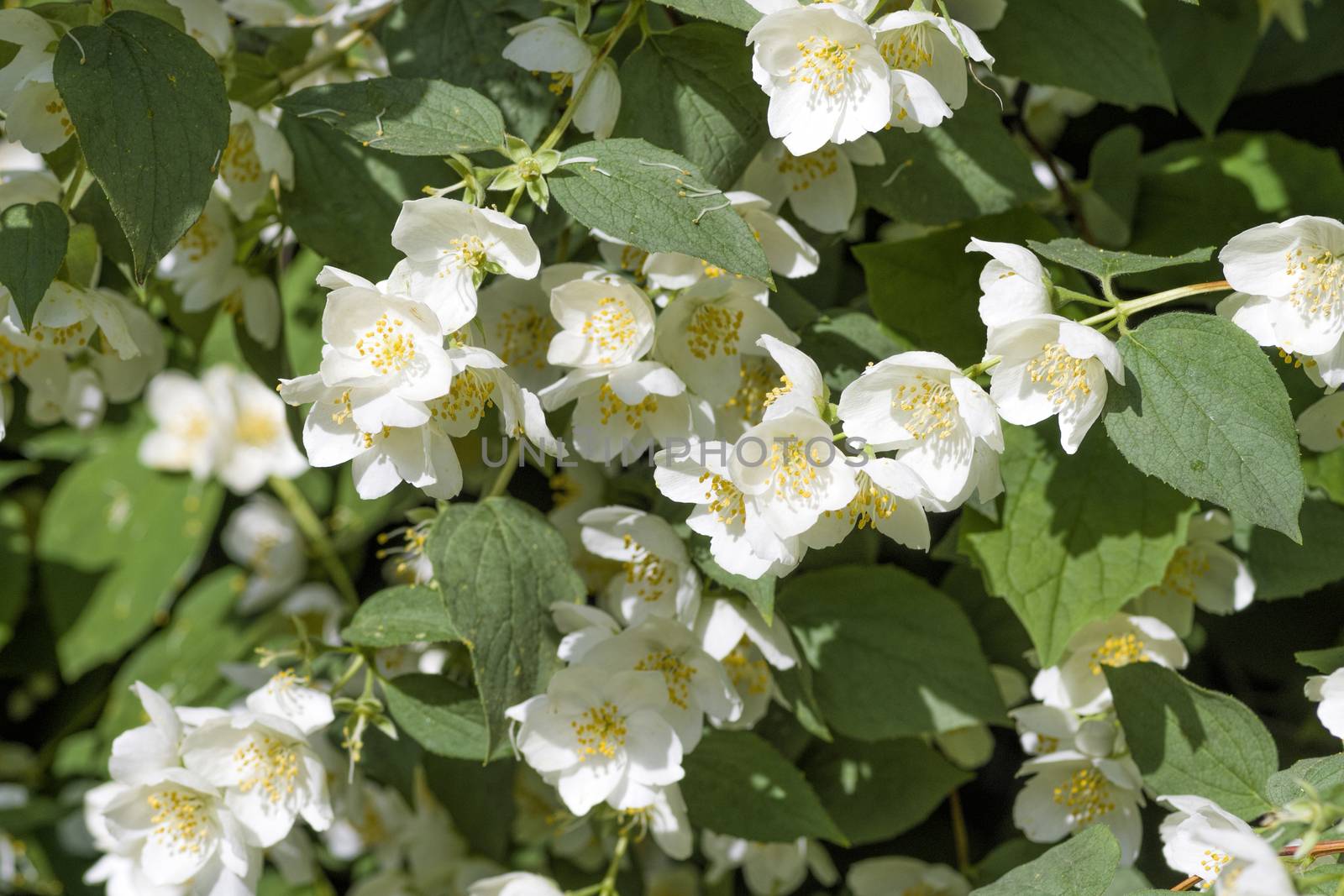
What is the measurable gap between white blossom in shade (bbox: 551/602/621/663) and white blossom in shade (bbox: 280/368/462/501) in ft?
0.69

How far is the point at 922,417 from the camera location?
3.84 feet

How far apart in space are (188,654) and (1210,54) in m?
1.94

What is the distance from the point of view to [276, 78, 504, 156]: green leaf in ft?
3.90


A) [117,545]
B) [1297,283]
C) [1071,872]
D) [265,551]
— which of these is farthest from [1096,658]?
[117,545]

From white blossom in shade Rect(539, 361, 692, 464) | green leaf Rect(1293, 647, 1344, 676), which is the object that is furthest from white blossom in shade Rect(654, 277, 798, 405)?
green leaf Rect(1293, 647, 1344, 676)

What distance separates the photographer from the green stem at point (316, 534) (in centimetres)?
221

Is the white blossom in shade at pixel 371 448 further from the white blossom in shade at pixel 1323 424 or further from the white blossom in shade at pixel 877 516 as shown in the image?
the white blossom in shade at pixel 1323 424

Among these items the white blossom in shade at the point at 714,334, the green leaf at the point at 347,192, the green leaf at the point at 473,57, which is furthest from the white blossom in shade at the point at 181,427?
the white blossom in shade at the point at 714,334

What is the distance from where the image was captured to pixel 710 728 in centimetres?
153

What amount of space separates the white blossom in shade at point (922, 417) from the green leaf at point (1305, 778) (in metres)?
0.39

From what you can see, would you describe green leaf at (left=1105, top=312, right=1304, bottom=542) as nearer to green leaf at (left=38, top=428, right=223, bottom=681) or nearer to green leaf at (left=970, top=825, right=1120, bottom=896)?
green leaf at (left=970, top=825, right=1120, bottom=896)

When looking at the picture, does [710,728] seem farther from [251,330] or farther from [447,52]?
[447,52]

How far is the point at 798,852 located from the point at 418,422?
975 mm

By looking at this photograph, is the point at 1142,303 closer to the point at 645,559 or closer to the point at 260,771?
the point at 645,559
